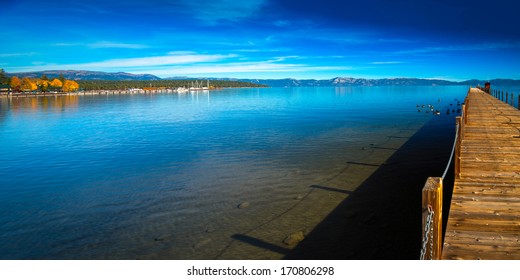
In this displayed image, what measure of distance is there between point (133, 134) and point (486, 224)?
35.2m

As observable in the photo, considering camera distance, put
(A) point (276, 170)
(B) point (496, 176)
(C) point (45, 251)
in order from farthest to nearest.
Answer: (A) point (276, 170) < (B) point (496, 176) < (C) point (45, 251)

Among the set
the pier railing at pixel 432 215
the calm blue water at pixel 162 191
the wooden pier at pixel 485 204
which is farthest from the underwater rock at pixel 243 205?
the pier railing at pixel 432 215

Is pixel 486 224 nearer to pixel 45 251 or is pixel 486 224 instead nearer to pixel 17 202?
pixel 45 251

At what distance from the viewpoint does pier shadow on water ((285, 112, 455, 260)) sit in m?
10.7

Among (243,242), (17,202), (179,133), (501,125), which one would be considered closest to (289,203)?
(243,242)

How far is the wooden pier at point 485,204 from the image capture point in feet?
23.6

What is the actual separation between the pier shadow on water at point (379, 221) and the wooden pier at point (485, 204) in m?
1.58

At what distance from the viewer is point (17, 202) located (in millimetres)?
15961

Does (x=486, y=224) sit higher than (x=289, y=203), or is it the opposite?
(x=486, y=224)

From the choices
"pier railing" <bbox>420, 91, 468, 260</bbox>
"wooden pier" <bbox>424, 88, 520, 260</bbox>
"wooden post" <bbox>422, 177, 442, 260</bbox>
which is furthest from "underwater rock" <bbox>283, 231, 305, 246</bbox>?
"wooden post" <bbox>422, 177, 442, 260</bbox>

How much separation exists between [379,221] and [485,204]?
408cm

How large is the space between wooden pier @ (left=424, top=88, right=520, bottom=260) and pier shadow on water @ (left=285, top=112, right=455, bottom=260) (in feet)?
5.18
